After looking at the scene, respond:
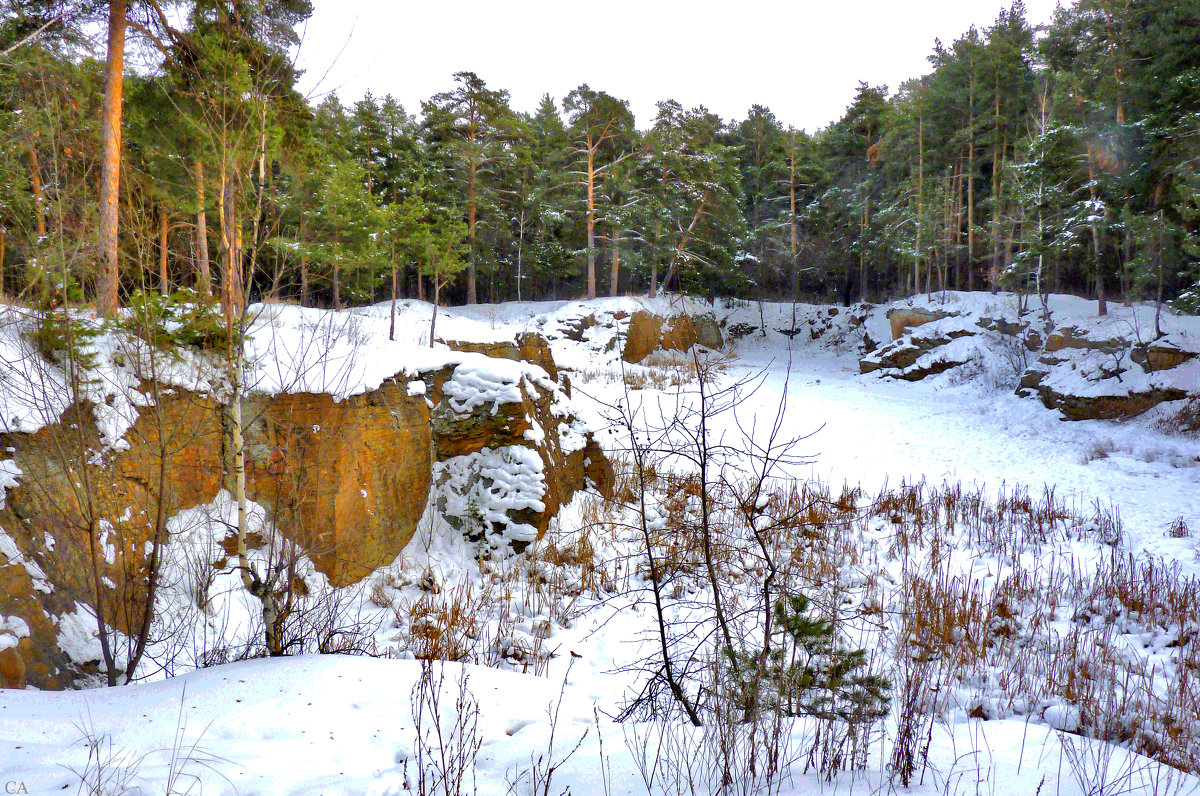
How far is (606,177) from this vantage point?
27.5 meters

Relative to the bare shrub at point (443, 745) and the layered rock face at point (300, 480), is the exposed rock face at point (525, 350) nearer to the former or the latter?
the layered rock face at point (300, 480)

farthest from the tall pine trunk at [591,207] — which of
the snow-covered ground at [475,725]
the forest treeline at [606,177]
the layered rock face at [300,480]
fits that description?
the snow-covered ground at [475,725]

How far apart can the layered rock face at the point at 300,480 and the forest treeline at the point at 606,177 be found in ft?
4.32

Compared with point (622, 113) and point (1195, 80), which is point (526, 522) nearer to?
point (1195, 80)

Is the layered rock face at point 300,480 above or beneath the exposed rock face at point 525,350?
beneath

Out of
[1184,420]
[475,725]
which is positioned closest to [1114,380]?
[1184,420]

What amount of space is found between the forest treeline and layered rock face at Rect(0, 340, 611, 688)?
1.32 meters

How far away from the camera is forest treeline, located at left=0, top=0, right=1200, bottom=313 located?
528 centimetres

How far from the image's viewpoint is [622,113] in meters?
26.8

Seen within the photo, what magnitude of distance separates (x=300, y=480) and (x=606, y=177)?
85.2 feet

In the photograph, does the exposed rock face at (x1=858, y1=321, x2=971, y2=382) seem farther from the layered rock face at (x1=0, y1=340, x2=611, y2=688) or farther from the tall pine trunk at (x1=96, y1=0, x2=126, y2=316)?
the tall pine trunk at (x1=96, y1=0, x2=126, y2=316)

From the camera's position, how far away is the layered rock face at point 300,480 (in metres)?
3.77

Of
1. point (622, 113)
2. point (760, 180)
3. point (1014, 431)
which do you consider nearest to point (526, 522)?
point (1014, 431)

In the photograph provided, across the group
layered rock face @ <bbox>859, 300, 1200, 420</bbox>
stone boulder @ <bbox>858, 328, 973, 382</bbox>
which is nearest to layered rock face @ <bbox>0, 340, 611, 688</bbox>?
layered rock face @ <bbox>859, 300, 1200, 420</bbox>
